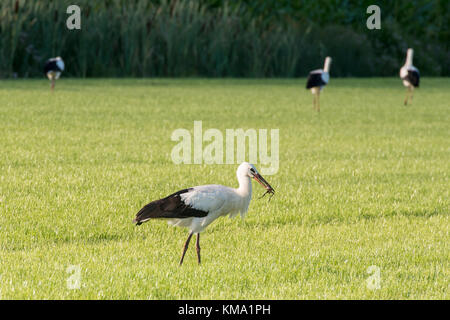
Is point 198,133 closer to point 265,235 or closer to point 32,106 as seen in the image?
point 32,106

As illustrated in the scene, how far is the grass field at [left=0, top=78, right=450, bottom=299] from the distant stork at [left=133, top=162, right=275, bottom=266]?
16.6 inches

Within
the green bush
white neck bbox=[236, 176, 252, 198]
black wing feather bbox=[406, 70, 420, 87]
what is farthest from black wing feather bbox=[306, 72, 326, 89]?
white neck bbox=[236, 176, 252, 198]

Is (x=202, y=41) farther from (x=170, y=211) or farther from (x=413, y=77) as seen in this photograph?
(x=170, y=211)

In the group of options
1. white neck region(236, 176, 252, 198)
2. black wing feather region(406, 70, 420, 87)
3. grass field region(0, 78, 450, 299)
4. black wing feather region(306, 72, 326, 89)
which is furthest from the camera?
black wing feather region(406, 70, 420, 87)

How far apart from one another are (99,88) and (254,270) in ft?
72.6

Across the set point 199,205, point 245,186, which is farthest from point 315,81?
Result: point 199,205

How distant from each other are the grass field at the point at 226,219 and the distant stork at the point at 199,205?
0.42 meters

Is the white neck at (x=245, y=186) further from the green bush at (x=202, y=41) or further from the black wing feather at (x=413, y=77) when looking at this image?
the green bush at (x=202, y=41)

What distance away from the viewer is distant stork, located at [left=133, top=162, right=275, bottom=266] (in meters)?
6.86

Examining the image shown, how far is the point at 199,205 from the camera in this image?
271 inches

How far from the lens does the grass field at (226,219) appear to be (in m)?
6.54

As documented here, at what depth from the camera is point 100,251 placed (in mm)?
7570

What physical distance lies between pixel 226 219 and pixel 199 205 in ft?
7.45

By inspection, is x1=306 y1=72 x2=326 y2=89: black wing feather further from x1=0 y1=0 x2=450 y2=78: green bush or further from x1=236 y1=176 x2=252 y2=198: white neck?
x1=236 y1=176 x2=252 y2=198: white neck
